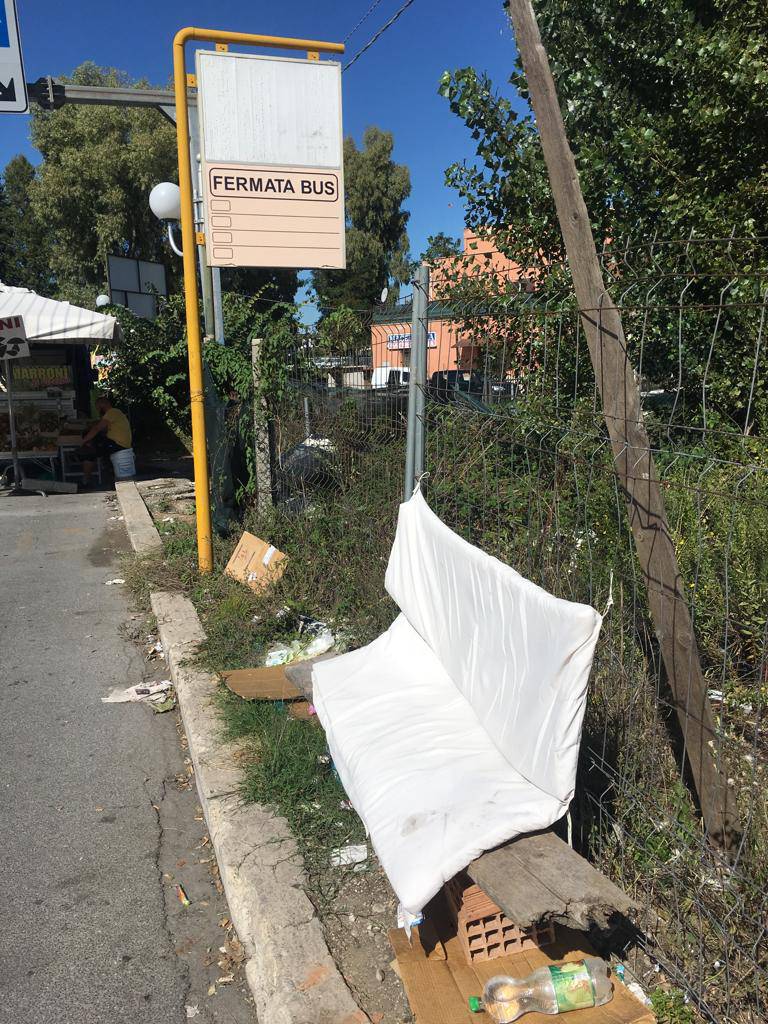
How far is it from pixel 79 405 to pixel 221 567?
9.17 m

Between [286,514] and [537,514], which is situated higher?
[537,514]

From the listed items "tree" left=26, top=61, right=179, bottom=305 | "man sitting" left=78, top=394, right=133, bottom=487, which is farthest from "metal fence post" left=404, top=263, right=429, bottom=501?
"tree" left=26, top=61, right=179, bottom=305

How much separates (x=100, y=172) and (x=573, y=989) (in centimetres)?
2700

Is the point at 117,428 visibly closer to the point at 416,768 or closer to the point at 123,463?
the point at 123,463

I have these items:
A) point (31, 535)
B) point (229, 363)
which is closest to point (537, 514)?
point (229, 363)

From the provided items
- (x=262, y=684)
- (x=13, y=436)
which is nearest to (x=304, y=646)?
(x=262, y=684)

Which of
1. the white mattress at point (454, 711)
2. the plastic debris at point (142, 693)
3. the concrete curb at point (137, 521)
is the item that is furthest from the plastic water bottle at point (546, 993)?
the concrete curb at point (137, 521)

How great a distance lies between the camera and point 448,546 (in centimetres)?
315

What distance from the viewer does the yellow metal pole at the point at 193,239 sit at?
5.73m

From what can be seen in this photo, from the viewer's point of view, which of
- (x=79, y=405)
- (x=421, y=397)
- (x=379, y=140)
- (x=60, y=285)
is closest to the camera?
(x=421, y=397)

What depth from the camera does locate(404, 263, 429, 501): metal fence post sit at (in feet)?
12.3

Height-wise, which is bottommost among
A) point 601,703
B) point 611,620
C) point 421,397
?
point 601,703

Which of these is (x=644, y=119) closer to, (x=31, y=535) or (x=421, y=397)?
(x=421, y=397)

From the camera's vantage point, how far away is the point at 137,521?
30.6ft
